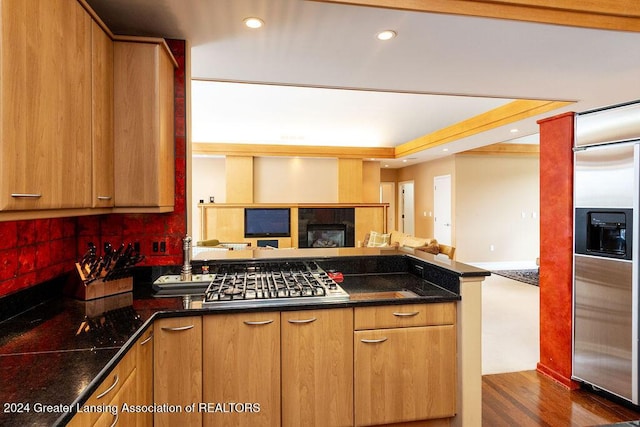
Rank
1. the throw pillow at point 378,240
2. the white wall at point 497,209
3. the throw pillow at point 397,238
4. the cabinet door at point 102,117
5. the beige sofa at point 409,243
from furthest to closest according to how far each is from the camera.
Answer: the white wall at point 497,209 < the throw pillow at point 378,240 < the throw pillow at point 397,238 < the beige sofa at point 409,243 < the cabinet door at point 102,117

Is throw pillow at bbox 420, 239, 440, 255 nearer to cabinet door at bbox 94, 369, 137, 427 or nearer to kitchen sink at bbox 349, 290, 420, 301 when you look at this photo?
kitchen sink at bbox 349, 290, 420, 301

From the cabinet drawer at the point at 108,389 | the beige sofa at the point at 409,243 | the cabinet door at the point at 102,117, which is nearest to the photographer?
the cabinet drawer at the point at 108,389

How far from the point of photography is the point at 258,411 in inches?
68.9

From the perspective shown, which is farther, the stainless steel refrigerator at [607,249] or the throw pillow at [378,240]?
the throw pillow at [378,240]

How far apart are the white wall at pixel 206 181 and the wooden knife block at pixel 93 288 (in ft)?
19.7

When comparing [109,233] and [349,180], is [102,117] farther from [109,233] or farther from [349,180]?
[349,180]

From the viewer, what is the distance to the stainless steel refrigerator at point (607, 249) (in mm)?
2436

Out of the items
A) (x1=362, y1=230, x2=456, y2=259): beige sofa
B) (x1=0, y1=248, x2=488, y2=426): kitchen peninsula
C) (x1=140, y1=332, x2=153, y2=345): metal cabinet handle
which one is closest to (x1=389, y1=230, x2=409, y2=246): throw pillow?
(x1=362, y1=230, x2=456, y2=259): beige sofa

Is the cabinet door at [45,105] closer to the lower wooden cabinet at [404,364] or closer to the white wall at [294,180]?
the lower wooden cabinet at [404,364]

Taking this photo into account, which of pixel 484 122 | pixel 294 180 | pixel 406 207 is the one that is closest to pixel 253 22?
pixel 484 122

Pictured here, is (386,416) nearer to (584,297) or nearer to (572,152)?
(584,297)

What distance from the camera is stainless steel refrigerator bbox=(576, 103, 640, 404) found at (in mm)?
2436

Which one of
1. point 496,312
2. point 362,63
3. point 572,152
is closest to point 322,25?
point 362,63

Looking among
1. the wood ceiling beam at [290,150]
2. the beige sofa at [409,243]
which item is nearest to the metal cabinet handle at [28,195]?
the beige sofa at [409,243]
